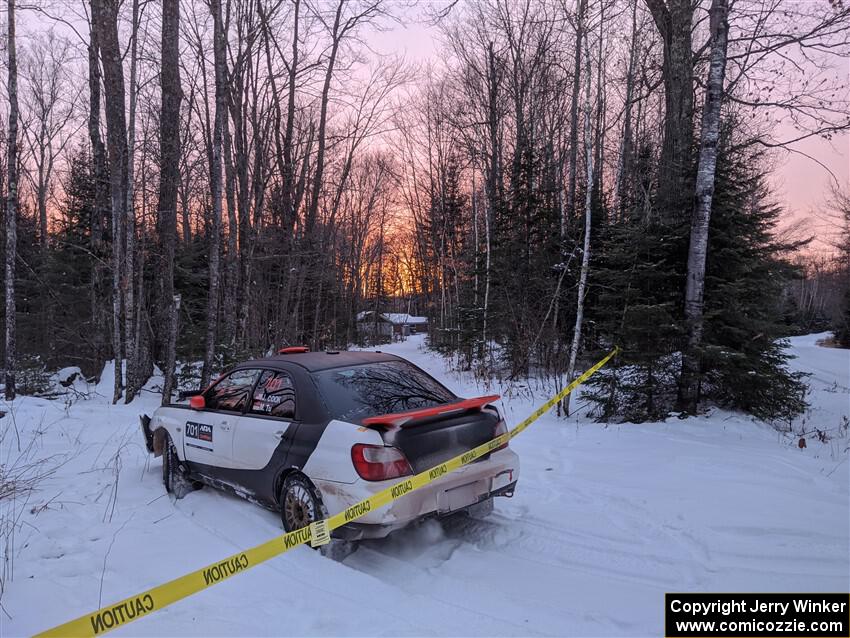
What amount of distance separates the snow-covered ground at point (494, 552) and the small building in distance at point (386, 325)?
39423mm

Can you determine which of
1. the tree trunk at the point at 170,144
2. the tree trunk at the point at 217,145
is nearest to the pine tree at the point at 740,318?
the tree trunk at the point at 217,145

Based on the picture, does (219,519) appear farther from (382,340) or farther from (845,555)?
(382,340)

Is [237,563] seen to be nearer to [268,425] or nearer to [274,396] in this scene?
[268,425]

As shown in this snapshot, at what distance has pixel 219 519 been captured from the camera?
4496mm

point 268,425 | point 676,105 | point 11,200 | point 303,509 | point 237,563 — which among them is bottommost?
point 303,509

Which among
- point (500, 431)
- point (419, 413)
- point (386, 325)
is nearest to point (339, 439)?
point (419, 413)

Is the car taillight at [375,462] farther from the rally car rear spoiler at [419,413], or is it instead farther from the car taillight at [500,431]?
the car taillight at [500,431]

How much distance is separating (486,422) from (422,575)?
4.18ft

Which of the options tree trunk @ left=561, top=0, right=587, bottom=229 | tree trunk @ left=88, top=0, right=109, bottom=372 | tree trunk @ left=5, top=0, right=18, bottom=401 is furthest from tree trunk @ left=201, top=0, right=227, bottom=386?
tree trunk @ left=561, top=0, right=587, bottom=229

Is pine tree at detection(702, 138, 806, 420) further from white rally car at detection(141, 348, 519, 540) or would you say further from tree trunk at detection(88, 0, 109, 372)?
tree trunk at detection(88, 0, 109, 372)

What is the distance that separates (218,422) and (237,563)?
2.27 meters

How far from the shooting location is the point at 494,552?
152 inches

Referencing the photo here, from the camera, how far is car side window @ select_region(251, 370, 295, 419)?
4211 millimetres

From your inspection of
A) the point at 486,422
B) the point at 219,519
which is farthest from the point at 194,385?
the point at 486,422
